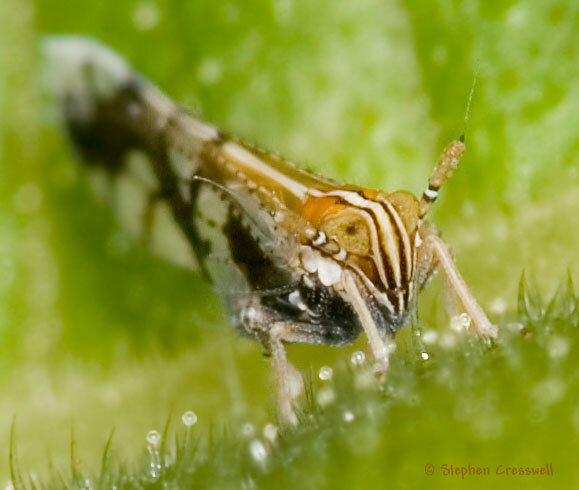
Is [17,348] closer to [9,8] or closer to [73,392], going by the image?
[73,392]

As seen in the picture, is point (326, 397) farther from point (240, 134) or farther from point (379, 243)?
point (240, 134)

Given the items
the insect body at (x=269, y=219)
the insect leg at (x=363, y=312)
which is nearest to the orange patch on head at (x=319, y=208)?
the insect body at (x=269, y=219)

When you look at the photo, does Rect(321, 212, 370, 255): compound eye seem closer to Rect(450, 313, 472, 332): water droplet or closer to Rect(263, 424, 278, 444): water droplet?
Rect(450, 313, 472, 332): water droplet

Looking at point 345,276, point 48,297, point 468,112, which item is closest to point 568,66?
point 468,112

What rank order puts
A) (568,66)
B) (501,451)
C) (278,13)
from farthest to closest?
(278,13) → (568,66) → (501,451)

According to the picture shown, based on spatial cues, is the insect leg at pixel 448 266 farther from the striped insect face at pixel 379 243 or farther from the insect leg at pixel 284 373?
the insect leg at pixel 284 373

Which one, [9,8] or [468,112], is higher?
[9,8]

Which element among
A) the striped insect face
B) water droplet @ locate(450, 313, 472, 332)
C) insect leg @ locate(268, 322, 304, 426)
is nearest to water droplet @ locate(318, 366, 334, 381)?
insect leg @ locate(268, 322, 304, 426)
